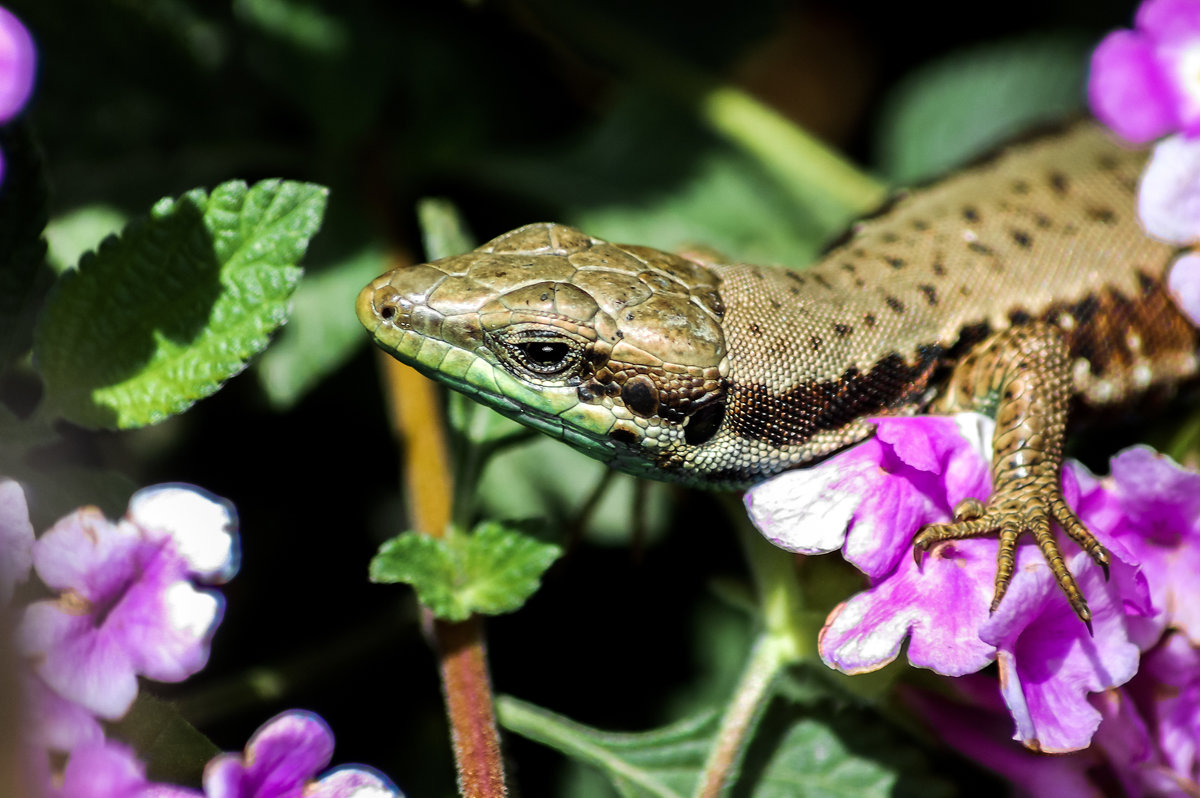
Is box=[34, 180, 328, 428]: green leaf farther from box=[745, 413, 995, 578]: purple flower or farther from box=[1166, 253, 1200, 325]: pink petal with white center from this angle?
box=[1166, 253, 1200, 325]: pink petal with white center

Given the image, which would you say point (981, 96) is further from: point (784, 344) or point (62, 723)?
point (62, 723)

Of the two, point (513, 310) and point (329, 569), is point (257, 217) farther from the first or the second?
point (329, 569)

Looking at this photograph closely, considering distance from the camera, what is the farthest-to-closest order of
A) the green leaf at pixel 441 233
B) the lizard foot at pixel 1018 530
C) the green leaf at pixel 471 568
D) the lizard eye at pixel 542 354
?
the green leaf at pixel 441 233 → the lizard eye at pixel 542 354 → the green leaf at pixel 471 568 → the lizard foot at pixel 1018 530

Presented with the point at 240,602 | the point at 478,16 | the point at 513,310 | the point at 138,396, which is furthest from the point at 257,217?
the point at 478,16

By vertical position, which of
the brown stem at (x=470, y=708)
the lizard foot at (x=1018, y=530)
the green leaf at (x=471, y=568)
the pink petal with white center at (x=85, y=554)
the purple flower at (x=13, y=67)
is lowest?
the brown stem at (x=470, y=708)

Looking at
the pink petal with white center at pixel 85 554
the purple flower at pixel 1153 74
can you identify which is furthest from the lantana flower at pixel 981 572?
the pink petal with white center at pixel 85 554

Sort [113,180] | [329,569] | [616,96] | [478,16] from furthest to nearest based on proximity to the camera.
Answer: [616,96] < [478,16] < [329,569] < [113,180]

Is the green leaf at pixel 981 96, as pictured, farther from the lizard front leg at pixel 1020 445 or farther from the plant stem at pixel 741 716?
the plant stem at pixel 741 716
